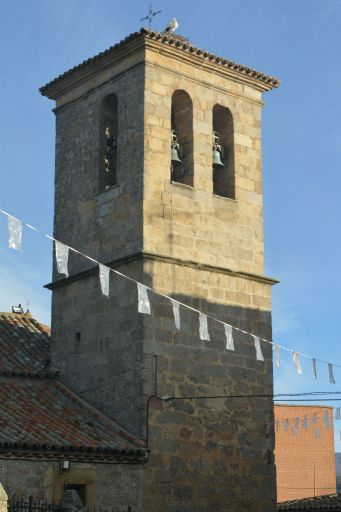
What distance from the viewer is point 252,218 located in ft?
68.6

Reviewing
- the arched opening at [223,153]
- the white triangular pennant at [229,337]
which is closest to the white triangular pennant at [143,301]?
the white triangular pennant at [229,337]

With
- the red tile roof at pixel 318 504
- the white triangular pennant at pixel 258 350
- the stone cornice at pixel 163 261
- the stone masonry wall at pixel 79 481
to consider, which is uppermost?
the stone cornice at pixel 163 261

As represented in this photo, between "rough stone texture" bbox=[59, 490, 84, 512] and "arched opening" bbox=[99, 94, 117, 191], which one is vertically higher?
"arched opening" bbox=[99, 94, 117, 191]

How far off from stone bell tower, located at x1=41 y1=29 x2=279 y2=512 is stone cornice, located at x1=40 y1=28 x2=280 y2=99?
26mm

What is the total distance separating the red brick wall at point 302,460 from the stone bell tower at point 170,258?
19.8m

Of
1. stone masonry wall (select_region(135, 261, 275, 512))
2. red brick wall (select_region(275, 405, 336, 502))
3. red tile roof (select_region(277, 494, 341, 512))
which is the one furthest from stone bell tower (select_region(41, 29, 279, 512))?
red brick wall (select_region(275, 405, 336, 502))

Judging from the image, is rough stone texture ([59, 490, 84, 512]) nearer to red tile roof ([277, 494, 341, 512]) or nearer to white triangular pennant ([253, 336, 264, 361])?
white triangular pennant ([253, 336, 264, 361])

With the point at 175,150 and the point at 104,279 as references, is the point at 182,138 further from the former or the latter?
the point at 104,279

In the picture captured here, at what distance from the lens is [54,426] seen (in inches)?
701

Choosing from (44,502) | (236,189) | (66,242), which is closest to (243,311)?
(236,189)

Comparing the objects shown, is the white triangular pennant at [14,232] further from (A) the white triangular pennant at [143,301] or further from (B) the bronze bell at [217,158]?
(B) the bronze bell at [217,158]

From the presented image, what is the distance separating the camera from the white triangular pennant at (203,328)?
1784 cm

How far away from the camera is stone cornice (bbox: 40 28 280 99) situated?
20.0 m

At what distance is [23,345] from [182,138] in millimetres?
5212
